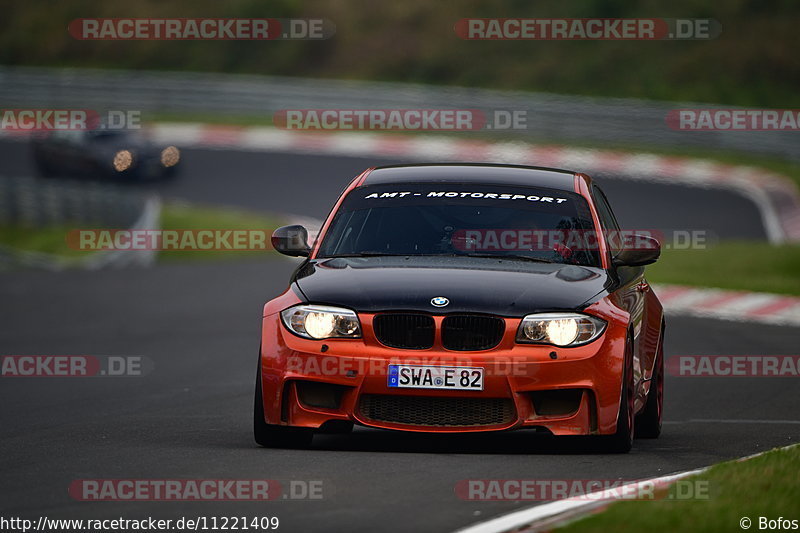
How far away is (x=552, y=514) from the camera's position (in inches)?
246

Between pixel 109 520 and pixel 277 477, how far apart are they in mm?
1175

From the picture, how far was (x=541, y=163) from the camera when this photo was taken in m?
→ 34.7

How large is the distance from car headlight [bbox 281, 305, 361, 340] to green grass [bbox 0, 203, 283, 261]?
18.6 metres

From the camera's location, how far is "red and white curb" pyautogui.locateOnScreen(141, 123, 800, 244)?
32.3 m

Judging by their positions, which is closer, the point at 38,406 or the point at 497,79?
the point at 38,406

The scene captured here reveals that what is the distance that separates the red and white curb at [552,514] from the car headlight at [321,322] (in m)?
1.77

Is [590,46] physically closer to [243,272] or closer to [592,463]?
[243,272]

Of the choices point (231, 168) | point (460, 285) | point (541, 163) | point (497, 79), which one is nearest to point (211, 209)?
point (231, 168)

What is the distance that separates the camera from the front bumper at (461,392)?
25.7ft
